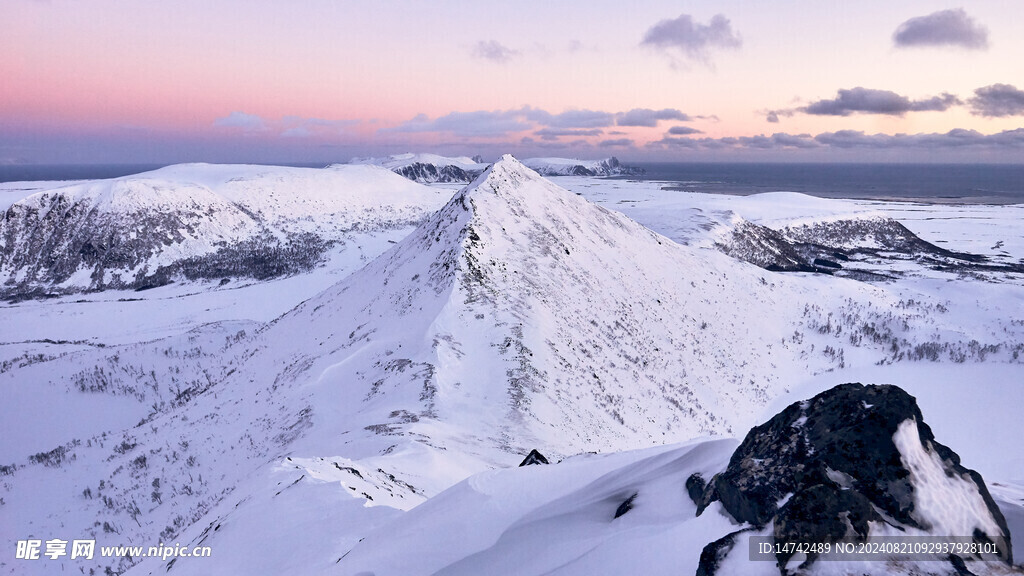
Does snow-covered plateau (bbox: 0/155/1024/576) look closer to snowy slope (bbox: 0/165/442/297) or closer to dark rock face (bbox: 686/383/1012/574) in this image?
dark rock face (bbox: 686/383/1012/574)

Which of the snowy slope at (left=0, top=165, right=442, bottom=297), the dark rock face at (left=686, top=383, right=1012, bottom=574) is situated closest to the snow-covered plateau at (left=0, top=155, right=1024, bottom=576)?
the dark rock face at (left=686, top=383, right=1012, bottom=574)

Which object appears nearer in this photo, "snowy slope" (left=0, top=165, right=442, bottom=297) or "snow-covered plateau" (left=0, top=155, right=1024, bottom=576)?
"snow-covered plateau" (left=0, top=155, right=1024, bottom=576)

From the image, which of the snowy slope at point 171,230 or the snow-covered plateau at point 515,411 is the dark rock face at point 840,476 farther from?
the snowy slope at point 171,230

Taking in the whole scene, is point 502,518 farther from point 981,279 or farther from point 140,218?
point 140,218

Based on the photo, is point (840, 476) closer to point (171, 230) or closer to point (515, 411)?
point (515, 411)

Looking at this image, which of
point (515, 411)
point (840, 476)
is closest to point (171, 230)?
point (515, 411)

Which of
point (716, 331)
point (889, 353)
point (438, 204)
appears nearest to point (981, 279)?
point (889, 353)
